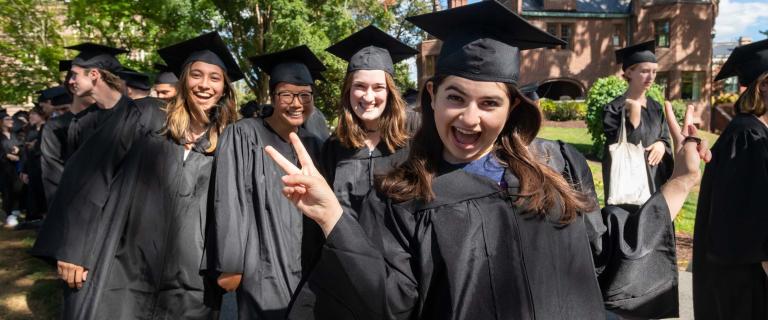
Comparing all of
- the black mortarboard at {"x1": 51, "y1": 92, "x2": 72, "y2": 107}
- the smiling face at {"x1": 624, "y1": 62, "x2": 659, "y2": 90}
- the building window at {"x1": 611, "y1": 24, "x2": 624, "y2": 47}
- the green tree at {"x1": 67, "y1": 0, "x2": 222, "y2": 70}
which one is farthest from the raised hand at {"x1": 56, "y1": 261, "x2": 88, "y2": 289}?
the building window at {"x1": 611, "y1": 24, "x2": 624, "y2": 47}

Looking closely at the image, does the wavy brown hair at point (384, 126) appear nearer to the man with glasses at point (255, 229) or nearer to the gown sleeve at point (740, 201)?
the man with glasses at point (255, 229)

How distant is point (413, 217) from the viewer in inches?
65.5

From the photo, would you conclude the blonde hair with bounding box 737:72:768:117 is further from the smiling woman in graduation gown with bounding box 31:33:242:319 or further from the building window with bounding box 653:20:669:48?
the building window with bounding box 653:20:669:48

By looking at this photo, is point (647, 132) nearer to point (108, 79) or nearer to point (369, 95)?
point (369, 95)

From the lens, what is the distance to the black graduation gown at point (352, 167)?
3221 millimetres

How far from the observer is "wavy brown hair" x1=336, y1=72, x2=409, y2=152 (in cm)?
336

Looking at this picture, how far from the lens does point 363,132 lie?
3412 millimetres

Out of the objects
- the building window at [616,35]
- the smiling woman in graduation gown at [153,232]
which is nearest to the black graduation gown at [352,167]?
the smiling woman in graduation gown at [153,232]

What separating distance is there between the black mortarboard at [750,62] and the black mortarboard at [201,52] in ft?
10.6

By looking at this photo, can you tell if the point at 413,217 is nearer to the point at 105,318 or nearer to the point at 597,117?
the point at 105,318

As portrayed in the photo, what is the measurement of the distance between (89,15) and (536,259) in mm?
13522

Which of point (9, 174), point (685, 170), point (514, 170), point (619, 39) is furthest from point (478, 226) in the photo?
point (619, 39)

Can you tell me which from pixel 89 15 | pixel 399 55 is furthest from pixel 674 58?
pixel 399 55

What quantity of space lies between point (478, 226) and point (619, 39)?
30871 millimetres
